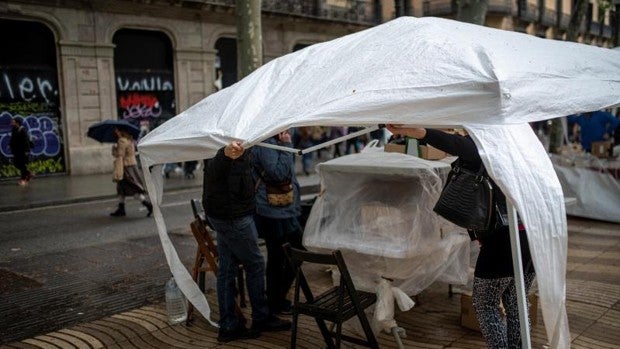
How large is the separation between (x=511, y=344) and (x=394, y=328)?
2.79 feet

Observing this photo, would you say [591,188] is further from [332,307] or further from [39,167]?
[39,167]

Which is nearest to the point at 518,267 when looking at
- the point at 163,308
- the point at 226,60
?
the point at 163,308

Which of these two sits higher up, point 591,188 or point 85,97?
point 85,97

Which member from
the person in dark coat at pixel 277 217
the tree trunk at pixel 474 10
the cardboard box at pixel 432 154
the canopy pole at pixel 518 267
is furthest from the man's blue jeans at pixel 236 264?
the tree trunk at pixel 474 10

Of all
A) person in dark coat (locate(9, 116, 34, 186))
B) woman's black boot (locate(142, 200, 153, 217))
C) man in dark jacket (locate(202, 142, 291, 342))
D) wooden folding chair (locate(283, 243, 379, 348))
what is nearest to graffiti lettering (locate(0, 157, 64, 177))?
person in dark coat (locate(9, 116, 34, 186))

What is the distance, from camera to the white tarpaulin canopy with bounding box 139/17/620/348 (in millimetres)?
2785

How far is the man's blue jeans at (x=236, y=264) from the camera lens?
13.7 ft

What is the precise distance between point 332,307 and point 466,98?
5.59 ft

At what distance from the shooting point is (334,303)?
12.3ft

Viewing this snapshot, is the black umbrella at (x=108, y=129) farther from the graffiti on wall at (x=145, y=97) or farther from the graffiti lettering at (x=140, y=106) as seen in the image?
the graffiti lettering at (x=140, y=106)

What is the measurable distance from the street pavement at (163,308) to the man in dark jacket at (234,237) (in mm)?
149

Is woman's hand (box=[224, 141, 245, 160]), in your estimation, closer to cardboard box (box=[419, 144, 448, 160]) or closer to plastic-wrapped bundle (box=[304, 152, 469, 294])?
plastic-wrapped bundle (box=[304, 152, 469, 294])

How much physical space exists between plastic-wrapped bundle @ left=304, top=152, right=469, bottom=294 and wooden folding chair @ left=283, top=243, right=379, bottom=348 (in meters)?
0.53

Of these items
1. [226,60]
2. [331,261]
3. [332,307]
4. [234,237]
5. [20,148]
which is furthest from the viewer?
[226,60]
